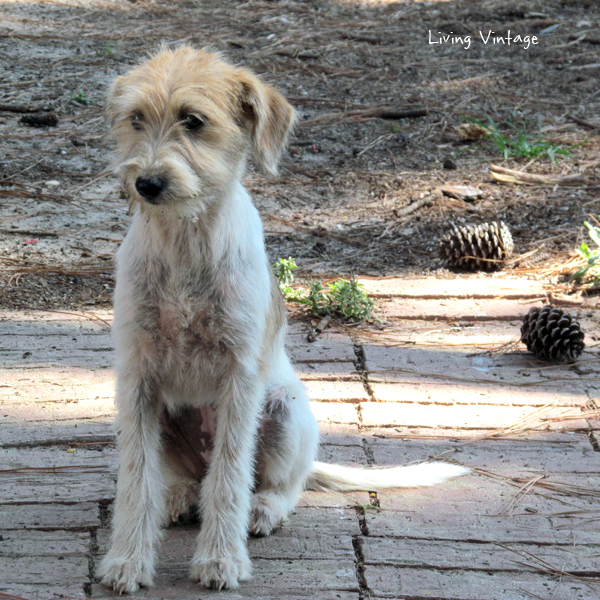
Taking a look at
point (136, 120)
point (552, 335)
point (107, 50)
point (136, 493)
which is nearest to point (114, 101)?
point (136, 120)

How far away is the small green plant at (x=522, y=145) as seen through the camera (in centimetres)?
755

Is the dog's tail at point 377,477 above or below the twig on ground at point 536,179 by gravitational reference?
above

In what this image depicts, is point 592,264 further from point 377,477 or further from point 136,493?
point 136,493

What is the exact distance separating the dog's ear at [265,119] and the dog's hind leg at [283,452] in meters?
1.01

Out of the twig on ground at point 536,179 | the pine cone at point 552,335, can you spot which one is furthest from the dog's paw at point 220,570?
the twig on ground at point 536,179

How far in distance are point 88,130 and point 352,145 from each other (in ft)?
8.49

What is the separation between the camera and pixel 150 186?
8.41 feet

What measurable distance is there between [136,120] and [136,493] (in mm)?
1370

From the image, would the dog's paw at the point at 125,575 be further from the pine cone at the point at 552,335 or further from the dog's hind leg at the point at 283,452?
the pine cone at the point at 552,335

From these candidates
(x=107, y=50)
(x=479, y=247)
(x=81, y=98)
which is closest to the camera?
(x=479, y=247)

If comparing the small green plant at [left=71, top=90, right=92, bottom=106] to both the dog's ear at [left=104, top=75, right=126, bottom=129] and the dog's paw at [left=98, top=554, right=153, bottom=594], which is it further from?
the dog's paw at [left=98, top=554, right=153, bottom=594]

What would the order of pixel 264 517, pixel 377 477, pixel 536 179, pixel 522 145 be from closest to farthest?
pixel 264 517, pixel 377 477, pixel 536 179, pixel 522 145

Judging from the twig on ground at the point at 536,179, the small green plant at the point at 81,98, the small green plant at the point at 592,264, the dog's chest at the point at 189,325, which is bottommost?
the small green plant at the point at 81,98

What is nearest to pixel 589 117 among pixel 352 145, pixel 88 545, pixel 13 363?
pixel 352 145
